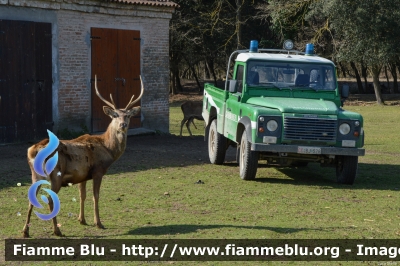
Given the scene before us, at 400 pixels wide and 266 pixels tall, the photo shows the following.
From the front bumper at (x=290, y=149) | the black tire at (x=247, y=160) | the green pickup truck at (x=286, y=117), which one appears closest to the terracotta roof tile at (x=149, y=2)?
the green pickup truck at (x=286, y=117)

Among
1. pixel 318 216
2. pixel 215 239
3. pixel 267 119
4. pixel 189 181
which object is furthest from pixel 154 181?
pixel 215 239

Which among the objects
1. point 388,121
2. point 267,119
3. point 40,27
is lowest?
point 388,121

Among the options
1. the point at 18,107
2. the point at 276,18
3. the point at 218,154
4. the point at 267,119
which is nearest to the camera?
the point at 267,119

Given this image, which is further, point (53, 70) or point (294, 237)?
point (53, 70)

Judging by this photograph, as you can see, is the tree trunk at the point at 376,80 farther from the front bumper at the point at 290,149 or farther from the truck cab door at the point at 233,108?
the front bumper at the point at 290,149

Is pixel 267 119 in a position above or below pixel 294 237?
above

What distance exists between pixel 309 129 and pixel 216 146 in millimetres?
3050

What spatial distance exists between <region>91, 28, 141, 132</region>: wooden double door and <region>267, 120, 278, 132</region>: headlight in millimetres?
7463

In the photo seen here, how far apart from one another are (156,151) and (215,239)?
29.0ft

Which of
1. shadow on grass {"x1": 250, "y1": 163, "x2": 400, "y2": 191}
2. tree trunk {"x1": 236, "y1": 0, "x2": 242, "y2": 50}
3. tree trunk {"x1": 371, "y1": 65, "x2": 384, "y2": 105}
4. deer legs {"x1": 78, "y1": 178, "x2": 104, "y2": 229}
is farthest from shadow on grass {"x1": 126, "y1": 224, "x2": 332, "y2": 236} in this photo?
tree trunk {"x1": 236, "y1": 0, "x2": 242, "y2": 50}

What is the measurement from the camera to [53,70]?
1744 centimetres

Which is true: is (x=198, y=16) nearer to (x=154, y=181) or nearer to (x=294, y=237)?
(x=154, y=181)

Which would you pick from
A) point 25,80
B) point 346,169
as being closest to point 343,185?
point 346,169

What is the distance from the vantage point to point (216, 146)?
1447 cm
